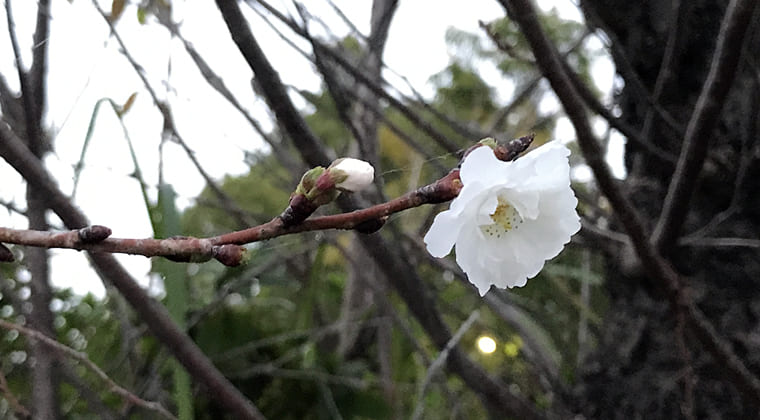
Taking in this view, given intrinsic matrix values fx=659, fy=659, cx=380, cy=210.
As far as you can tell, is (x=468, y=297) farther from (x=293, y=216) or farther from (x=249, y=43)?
(x=293, y=216)

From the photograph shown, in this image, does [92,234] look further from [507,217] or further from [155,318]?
[155,318]

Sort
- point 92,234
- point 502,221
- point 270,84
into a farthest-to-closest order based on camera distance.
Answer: point 270,84, point 502,221, point 92,234

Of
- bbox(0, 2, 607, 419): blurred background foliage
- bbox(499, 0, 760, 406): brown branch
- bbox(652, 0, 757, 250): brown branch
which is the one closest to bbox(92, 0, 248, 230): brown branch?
bbox(0, 2, 607, 419): blurred background foliage

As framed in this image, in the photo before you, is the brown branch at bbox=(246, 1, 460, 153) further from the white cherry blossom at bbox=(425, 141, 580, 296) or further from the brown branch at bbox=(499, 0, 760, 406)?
the white cherry blossom at bbox=(425, 141, 580, 296)

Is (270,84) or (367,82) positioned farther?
(367,82)

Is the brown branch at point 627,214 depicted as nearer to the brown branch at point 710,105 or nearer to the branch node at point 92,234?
the brown branch at point 710,105

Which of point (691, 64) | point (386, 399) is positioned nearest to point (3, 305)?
point (386, 399)

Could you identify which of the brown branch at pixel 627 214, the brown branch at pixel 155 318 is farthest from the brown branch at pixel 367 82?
the brown branch at pixel 155 318

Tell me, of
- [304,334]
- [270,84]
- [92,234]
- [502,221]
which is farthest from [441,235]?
[304,334]
